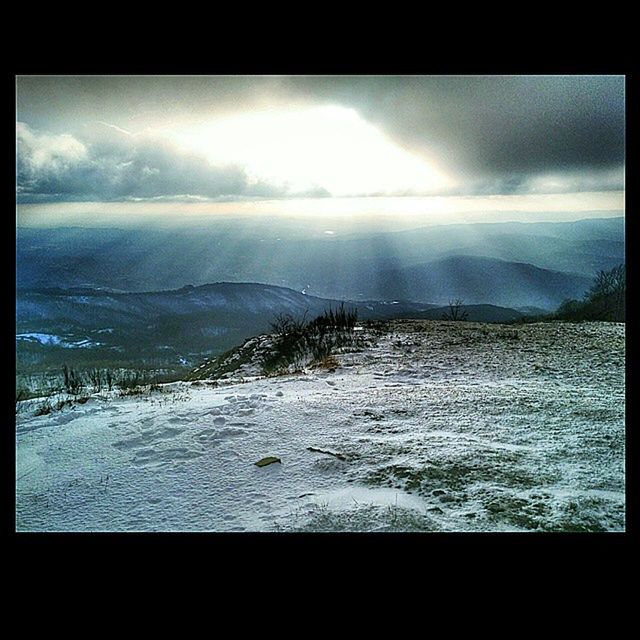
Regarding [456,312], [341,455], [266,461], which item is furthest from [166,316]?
[341,455]

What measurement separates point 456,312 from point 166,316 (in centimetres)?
484

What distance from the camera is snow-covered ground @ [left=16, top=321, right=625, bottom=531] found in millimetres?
2652

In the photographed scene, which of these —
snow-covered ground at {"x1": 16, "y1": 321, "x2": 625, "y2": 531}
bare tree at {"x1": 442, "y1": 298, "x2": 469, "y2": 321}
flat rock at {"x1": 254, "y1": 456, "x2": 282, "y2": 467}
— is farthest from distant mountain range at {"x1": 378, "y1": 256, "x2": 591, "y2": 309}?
flat rock at {"x1": 254, "y1": 456, "x2": 282, "y2": 467}

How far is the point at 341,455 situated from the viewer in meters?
3.25

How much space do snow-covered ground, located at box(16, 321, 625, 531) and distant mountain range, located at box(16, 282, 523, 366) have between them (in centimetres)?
284

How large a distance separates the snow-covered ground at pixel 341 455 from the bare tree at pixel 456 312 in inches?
121

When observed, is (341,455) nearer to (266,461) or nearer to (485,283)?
(266,461)

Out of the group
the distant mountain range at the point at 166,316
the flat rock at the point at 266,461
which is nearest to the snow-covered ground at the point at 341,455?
the flat rock at the point at 266,461

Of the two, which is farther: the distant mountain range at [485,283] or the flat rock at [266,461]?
the distant mountain range at [485,283]

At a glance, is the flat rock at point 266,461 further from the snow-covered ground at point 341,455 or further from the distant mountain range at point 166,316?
the distant mountain range at point 166,316

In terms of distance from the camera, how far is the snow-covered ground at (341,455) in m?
2.65
